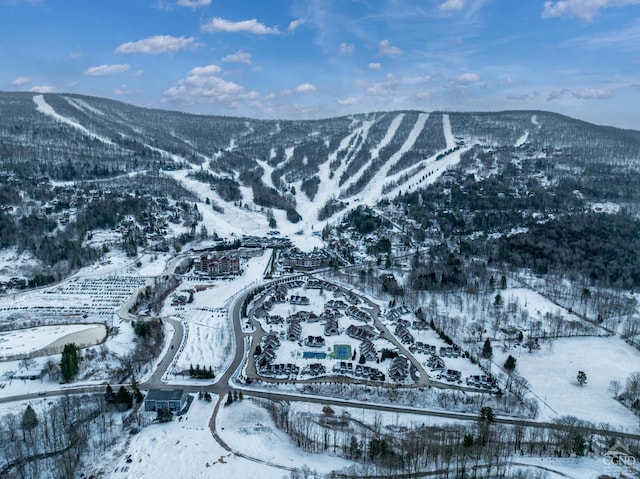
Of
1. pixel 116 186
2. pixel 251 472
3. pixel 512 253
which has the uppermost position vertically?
pixel 116 186

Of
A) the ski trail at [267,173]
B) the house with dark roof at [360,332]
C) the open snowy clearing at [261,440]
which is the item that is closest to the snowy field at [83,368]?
the open snowy clearing at [261,440]

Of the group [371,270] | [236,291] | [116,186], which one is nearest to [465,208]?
[371,270]

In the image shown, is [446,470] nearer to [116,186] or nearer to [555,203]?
[555,203]

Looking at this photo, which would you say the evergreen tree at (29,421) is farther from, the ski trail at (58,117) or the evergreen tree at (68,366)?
the ski trail at (58,117)

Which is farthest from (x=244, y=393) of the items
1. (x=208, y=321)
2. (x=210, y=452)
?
(x=208, y=321)

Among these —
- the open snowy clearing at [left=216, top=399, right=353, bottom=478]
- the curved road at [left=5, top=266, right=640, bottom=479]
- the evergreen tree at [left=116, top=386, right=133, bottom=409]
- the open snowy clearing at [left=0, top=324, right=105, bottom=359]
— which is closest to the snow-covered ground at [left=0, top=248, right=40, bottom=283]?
the open snowy clearing at [left=0, top=324, right=105, bottom=359]

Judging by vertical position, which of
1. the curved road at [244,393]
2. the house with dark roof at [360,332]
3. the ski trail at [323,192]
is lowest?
the curved road at [244,393]

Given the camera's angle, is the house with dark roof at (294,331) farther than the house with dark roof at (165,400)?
Yes
